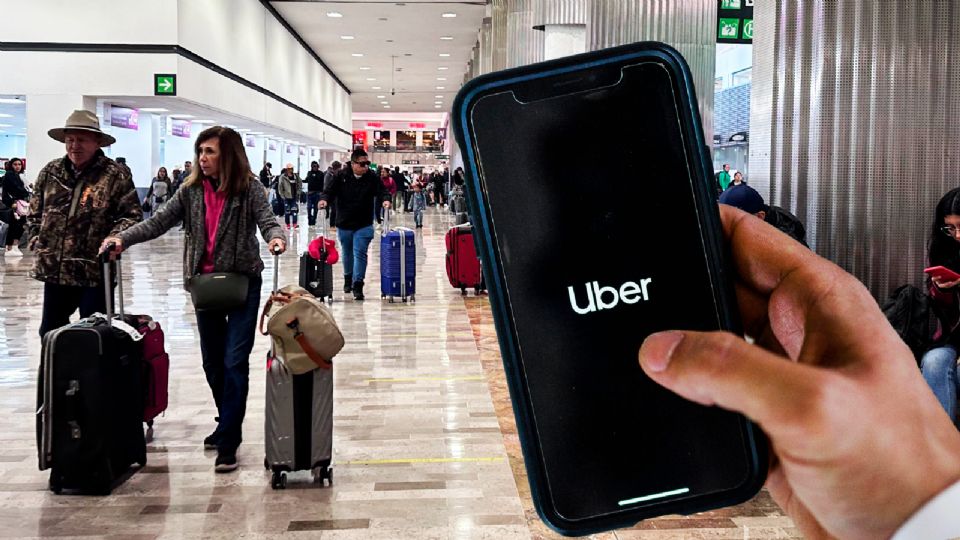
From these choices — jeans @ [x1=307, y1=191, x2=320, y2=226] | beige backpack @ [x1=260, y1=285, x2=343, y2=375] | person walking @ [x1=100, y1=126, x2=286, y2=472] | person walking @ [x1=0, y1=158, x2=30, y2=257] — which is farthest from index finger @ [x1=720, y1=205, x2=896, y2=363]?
jeans @ [x1=307, y1=191, x2=320, y2=226]

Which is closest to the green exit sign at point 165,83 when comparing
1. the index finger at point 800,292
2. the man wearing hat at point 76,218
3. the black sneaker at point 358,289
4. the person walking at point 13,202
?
the person walking at point 13,202

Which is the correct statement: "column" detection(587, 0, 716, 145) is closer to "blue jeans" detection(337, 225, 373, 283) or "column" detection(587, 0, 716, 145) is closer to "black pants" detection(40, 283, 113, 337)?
"blue jeans" detection(337, 225, 373, 283)

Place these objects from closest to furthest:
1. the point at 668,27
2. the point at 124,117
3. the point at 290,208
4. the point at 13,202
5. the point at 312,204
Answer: the point at 668,27 < the point at 13,202 < the point at 124,117 < the point at 290,208 < the point at 312,204

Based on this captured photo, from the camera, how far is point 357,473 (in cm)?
543

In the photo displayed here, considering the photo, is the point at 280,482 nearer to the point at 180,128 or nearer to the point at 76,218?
the point at 76,218

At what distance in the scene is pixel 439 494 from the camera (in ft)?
16.6

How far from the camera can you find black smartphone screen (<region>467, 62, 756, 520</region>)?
1042 millimetres

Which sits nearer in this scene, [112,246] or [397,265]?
[112,246]

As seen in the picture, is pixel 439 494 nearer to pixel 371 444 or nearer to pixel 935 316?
pixel 371 444

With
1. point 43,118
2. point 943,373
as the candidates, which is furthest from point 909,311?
point 43,118

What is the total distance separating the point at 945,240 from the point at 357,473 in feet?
10.4

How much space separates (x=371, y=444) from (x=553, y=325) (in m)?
5.11

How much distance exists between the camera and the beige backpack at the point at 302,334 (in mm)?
5082

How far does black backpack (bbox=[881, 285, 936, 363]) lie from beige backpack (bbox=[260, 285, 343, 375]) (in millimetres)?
2636
